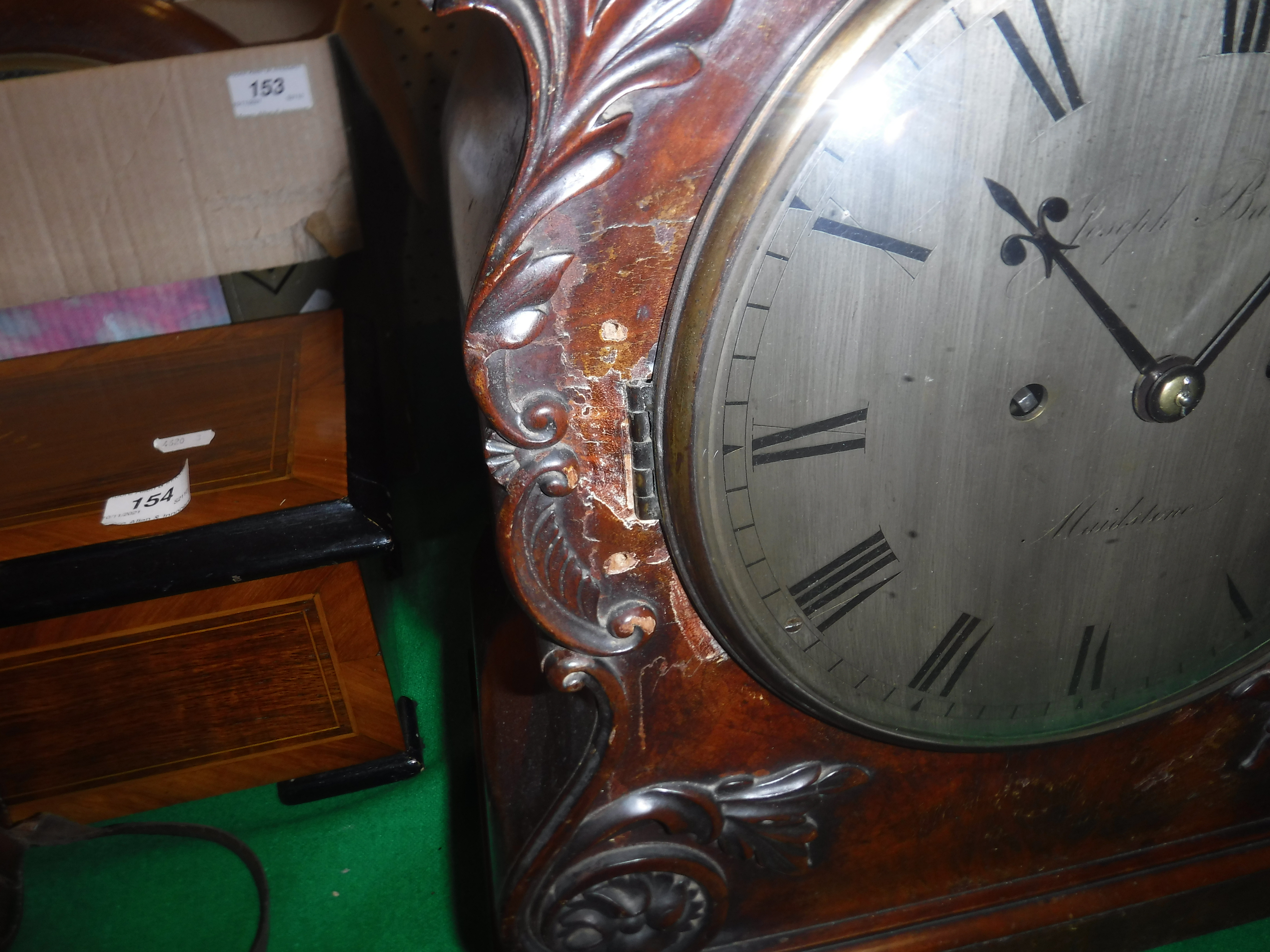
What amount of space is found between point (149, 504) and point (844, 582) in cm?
75

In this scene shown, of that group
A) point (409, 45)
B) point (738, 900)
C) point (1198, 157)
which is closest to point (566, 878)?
point (738, 900)

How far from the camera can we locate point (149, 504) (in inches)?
38.4

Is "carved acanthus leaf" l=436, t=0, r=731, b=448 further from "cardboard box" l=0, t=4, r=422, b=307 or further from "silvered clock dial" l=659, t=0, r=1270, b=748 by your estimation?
"cardboard box" l=0, t=4, r=422, b=307

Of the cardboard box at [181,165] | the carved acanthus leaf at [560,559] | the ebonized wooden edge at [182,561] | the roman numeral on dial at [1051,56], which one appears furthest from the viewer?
the cardboard box at [181,165]

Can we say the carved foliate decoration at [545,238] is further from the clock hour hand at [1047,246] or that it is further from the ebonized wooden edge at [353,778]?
the ebonized wooden edge at [353,778]

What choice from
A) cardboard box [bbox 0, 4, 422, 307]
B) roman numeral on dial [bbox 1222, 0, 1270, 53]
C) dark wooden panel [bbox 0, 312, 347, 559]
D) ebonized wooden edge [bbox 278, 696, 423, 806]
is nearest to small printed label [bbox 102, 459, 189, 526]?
dark wooden panel [bbox 0, 312, 347, 559]

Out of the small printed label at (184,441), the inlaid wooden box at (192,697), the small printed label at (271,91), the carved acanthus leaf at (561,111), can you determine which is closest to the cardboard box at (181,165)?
the small printed label at (271,91)

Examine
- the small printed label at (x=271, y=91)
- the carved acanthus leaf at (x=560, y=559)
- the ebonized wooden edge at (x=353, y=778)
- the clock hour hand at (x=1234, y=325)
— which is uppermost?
the small printed label at (x=271, y=91)

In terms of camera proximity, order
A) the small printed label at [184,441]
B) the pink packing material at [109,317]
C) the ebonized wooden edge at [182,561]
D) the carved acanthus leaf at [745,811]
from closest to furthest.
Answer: the carved acanthus leaf at [745,811] → the ebonized wooden edge at [182,561] → the small printed label at [184,441] → the pink packing material at [109,317]

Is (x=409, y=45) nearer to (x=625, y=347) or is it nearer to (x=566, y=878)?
(x=625, y=347)

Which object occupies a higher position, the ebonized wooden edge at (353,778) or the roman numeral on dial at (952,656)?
the roman numeral on dial at (952,656)

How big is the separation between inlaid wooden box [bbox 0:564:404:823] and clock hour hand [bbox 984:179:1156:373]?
76cm

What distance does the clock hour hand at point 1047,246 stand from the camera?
51 centimetres

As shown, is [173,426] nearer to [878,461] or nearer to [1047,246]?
[878,461]
